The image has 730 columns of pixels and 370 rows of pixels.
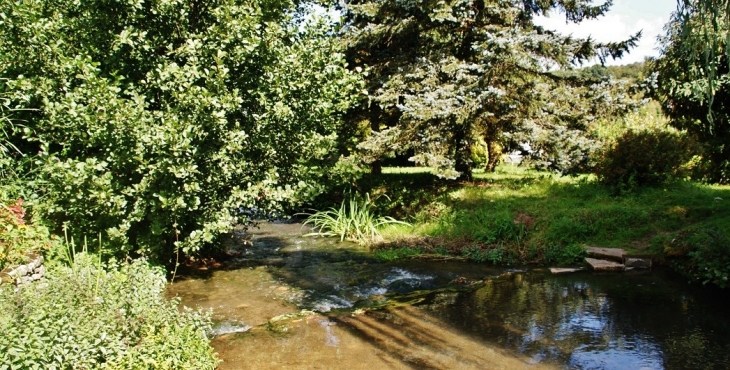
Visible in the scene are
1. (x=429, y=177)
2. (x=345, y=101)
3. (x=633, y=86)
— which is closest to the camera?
(x=345, y=101)

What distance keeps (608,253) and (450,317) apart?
3850mm

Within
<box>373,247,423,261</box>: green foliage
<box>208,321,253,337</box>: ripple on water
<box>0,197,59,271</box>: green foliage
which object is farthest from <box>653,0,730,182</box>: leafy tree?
<box>0,197,59,271</box>: green foliage

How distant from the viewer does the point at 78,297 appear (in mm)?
4672

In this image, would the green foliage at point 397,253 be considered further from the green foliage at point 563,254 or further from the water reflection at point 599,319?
the green foliage at point 563,254

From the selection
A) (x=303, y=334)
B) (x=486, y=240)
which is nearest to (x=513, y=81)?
(x=486, y=240)

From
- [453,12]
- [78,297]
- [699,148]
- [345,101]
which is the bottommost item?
[78,297]

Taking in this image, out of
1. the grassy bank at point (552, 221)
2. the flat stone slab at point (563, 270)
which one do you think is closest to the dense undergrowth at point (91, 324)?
the grassy bank at point (552, 221)

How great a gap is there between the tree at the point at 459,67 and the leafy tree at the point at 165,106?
9.46ft

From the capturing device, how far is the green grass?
920 cm

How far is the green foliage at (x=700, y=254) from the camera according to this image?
7273 millimetres

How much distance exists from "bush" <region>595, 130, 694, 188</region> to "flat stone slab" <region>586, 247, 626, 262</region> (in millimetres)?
3036

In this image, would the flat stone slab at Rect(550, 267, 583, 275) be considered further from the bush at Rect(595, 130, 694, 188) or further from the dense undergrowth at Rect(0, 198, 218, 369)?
the dense undergrowth at Rect(0, 198, 218, 369)

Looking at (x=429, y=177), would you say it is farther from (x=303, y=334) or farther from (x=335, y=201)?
(x=303, y=334)

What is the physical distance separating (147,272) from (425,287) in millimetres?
4131
